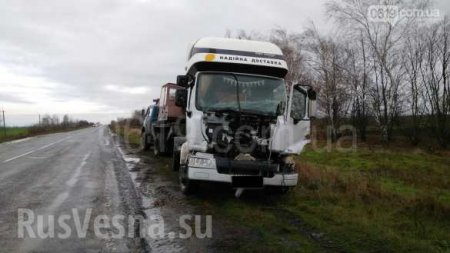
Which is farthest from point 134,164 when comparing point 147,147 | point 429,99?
point 429,99

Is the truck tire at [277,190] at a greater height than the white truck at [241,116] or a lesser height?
lesser

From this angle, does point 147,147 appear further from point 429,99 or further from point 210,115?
point 429,99

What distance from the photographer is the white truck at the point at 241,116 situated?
8.70 metres

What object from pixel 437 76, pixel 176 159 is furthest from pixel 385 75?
pixel 176 159

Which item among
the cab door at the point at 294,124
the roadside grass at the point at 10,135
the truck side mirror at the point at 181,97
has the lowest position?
the roadside grass at the point at 10,135

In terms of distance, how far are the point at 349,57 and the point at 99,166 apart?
24.7m

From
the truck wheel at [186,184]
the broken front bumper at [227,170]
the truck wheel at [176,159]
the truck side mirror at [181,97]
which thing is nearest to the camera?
the broken front bumper at [227,170]

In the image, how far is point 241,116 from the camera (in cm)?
915

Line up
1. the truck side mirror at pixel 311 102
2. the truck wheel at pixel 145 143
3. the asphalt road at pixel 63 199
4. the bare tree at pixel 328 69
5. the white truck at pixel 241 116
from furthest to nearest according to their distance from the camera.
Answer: the bare tree at pixel 328 69 → the truck wheel at pixel 145 143 → the truck side mirror at pixel 311 102 → the white truck at pixel 241 116 → the asphalt road at pixel 63 199

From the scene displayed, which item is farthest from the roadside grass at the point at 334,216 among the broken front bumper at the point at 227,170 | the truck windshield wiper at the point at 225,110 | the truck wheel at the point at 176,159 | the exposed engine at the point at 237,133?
the truck wheel at the point at 176,159

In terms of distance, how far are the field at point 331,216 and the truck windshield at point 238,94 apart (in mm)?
1897

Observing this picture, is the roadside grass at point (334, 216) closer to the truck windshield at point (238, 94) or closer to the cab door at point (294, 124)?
the cab door at point (294, 124)

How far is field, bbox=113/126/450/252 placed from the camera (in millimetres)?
5988

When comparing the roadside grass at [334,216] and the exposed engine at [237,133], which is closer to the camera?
the roadside grass at [334,216]
